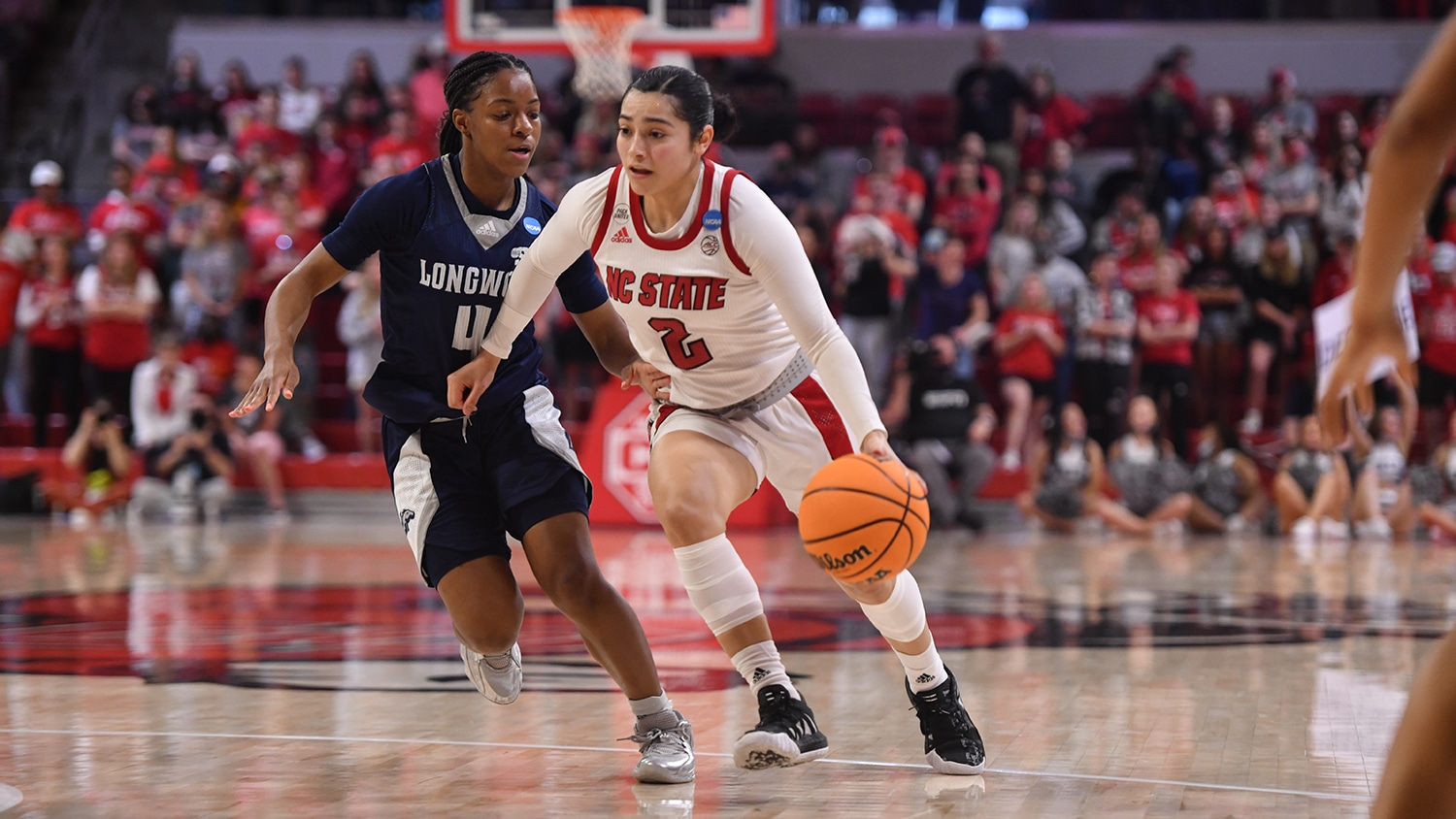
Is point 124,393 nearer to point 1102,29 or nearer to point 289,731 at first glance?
point 289,731

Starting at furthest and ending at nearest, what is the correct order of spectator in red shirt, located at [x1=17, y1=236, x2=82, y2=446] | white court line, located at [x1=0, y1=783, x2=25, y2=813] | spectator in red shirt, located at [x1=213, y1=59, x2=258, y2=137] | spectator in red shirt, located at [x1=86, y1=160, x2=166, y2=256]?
spectator in red shirt, located at [x1=213, y1=59, x2=258, y2=137], spectator in red shirt, located at [x1=86, y1=160, x2=166, y2=256], spectator in red shirt, located at [x1=17, y1=236, x2=82, y2=446], white court line, located at [x1=0, y1=783, x2=25, y2=813]

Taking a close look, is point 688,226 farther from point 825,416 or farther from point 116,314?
point 116,314

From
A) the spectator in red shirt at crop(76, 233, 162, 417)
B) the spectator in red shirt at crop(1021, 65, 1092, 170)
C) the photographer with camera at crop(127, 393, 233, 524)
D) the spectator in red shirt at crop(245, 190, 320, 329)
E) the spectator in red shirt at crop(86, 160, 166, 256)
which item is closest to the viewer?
the photographer with camera at crop(127, 393, 233, 524)

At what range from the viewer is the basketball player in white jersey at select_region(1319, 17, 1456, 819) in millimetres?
2010

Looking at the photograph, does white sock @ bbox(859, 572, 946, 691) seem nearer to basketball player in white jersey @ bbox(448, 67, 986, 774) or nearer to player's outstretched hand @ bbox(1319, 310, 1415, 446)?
basketball player in white jersey @ bbox(448, 67, 986, 774)

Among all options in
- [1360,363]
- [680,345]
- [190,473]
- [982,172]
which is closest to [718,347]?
[680,345]

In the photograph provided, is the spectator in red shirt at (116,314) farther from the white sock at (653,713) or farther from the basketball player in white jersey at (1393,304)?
the basketball player in white jersey at (1393,304)

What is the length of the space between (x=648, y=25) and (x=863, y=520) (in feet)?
29.9

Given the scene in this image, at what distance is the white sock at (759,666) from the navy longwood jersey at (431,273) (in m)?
0.97

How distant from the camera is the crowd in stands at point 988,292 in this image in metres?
12.7

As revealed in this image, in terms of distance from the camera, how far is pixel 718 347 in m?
4.30

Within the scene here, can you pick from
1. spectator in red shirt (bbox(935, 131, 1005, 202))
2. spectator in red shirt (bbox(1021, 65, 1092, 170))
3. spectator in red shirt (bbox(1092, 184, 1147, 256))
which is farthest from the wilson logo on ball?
spectator in red shirt (bbox(1021, 65, 1092, 170))

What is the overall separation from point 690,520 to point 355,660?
237 cm

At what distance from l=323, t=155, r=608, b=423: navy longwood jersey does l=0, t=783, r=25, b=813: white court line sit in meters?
1.34
